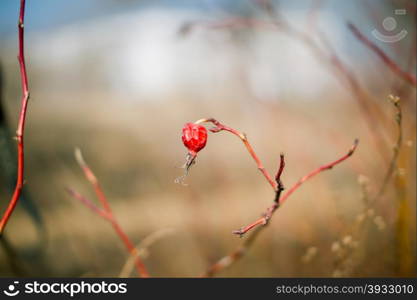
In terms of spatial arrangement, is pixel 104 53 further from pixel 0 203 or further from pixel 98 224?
pixel 98 224
